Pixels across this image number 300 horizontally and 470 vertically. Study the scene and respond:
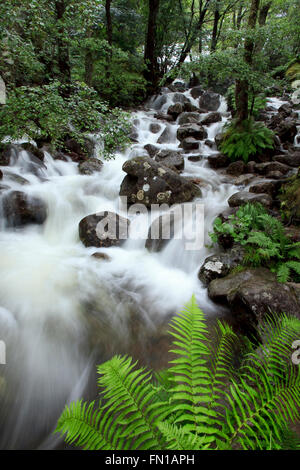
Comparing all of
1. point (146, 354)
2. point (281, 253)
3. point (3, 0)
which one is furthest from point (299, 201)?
point (3, 0)

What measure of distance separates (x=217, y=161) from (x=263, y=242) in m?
6.17

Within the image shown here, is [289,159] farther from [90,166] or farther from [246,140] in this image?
[90,166]

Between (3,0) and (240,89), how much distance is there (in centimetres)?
764

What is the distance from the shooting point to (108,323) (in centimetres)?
382

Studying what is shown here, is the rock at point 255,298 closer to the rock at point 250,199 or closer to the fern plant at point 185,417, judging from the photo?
the fern plant at point 185,417

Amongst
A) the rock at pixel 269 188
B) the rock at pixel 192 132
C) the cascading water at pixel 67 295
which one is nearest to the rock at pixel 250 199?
the cascading water at pixel 67 295

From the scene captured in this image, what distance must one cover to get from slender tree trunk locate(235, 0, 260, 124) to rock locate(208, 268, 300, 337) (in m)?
6.75

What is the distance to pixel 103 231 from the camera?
19.4 feet

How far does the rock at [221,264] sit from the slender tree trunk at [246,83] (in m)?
6.14

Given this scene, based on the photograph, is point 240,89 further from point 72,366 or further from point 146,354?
point 72,366

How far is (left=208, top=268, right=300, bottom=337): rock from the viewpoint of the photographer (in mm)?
3070

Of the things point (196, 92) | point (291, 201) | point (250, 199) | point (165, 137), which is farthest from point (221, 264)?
point (196, 92)

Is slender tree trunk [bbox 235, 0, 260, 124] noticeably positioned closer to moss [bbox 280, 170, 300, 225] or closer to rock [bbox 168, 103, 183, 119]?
moss [bbox 280, 170, 300, 225]
